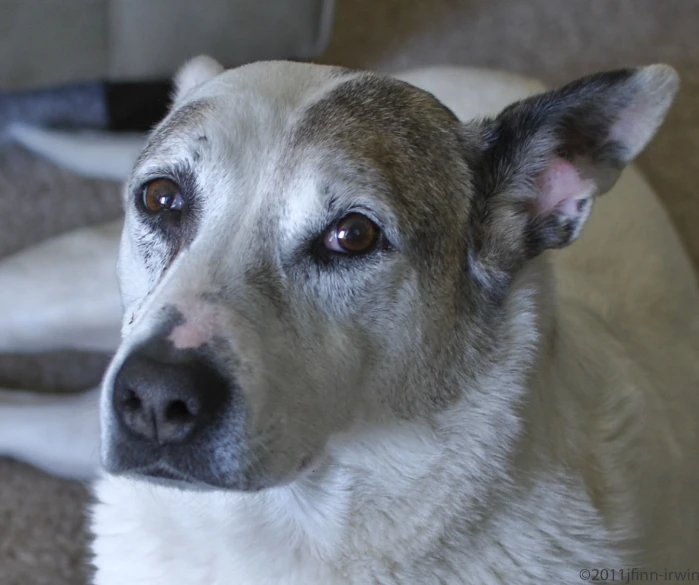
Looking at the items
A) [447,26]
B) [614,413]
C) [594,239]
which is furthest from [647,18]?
[614,413]

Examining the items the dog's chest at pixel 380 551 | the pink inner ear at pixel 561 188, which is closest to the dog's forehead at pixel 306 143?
the pink inner ear at pixel 561 188

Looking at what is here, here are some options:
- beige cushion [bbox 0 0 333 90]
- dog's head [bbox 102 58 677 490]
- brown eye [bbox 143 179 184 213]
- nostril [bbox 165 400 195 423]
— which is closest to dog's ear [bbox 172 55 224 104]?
dog's head [bbox 102 58 677 490]

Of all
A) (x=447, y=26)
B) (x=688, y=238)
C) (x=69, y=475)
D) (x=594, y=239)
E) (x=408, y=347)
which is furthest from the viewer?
(x=447, y=26)

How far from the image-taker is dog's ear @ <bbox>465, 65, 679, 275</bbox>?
1.36 metres

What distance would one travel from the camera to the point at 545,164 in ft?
4.75

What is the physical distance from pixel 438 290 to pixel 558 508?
0.45 m

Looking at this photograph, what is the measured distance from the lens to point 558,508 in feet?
4.84

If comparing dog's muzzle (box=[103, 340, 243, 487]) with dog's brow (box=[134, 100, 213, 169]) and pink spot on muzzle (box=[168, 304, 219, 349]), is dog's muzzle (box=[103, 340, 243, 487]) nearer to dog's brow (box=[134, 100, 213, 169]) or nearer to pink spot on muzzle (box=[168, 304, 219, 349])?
pink spot on muzzle (box=[168, 304, 219, 349])

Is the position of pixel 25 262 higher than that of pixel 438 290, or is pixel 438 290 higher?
pixel 438 290

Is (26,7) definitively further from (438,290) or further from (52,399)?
(438,290)

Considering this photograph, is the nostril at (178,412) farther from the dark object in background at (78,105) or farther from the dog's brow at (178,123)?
the dark object in background at (78,105)

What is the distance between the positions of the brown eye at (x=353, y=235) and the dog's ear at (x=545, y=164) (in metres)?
0.20

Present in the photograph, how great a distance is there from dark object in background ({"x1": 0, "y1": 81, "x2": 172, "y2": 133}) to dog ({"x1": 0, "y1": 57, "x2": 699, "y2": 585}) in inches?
57.8

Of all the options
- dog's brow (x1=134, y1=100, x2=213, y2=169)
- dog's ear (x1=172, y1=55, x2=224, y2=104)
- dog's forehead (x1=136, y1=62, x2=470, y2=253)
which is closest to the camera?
dog's forehead (x1=136, y1=62, x2=470, y2=253)
